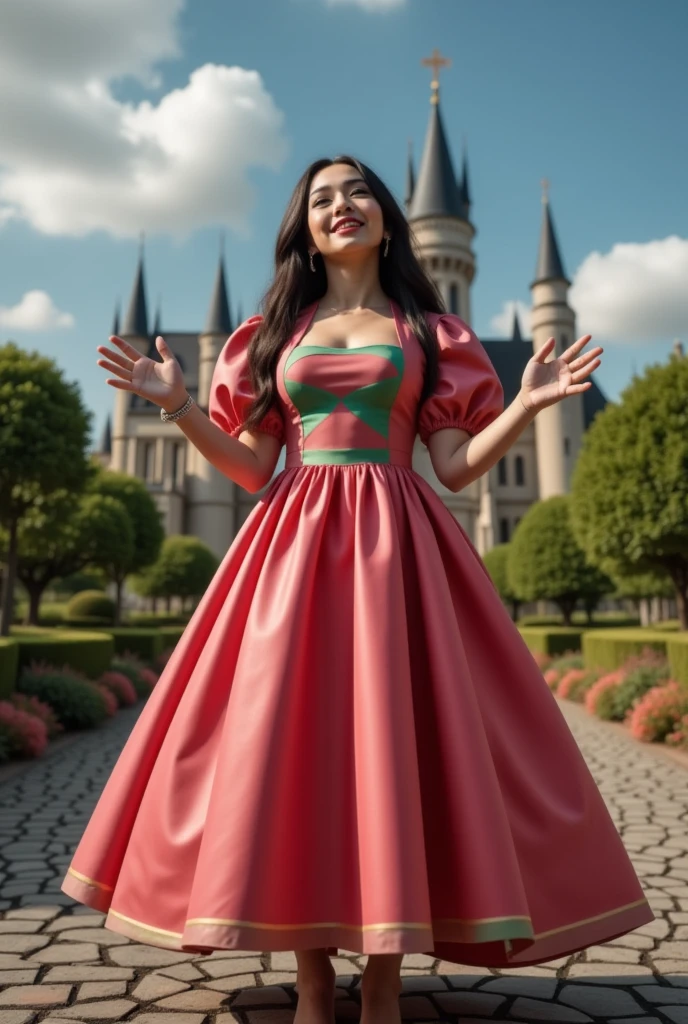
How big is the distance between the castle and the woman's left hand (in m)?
44.8

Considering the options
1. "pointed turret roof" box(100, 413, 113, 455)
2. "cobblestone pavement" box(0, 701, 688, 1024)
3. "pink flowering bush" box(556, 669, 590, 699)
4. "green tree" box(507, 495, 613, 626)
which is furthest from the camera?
"pointed turret roof" box(100, 413, 113, 455)

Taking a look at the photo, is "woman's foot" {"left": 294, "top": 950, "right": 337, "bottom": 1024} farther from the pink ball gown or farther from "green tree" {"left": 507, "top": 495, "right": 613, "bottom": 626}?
"green tree" {"left": 507, "top": 495, "right": 613, "bottom": 626}

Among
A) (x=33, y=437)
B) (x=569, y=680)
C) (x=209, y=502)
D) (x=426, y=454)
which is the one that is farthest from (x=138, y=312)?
(x=569, y=680)

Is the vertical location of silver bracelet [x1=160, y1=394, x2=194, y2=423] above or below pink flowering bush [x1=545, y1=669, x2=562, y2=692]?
above

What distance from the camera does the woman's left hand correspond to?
2.62m

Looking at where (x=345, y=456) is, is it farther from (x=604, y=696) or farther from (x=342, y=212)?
(x=604, y=696)

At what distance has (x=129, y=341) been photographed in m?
55.9

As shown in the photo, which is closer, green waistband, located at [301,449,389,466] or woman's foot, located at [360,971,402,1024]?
woman's foot, located at [360,971,402,1024]

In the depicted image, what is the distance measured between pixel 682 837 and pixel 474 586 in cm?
363

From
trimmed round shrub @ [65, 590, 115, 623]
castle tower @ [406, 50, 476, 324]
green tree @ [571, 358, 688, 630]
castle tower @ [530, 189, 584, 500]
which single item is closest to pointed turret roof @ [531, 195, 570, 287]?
castle tower @ [530, 189, 584, 500]

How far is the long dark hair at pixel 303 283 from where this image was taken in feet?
9.53

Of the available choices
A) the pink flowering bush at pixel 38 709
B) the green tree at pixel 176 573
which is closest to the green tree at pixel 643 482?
the pink flowering bush at pixel 38 709

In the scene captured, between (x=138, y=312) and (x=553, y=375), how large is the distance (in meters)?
62.7

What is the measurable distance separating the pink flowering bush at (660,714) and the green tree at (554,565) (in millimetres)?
17615
